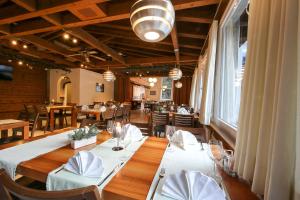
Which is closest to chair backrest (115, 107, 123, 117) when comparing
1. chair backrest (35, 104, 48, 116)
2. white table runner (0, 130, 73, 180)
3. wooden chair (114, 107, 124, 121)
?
wooden chair (114, 107, 124, 121)

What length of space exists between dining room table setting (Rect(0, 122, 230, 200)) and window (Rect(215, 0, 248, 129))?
1.12 metres

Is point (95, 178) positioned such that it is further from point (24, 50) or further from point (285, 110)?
point (24, 50)

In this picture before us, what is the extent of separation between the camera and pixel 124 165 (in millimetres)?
1083

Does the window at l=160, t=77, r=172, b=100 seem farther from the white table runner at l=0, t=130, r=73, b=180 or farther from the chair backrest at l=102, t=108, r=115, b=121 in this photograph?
the white table runner at l=0, t=130, r=73, b=180

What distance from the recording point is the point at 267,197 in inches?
27.0

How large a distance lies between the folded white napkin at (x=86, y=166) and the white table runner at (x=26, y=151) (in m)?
0.41

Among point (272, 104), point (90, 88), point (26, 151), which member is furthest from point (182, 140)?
point (90, 88)

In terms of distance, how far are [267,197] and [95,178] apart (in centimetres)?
84

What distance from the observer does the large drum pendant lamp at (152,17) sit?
3.87ft

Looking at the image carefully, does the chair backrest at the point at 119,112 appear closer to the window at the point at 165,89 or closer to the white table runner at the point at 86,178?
the white table runner at the point at 86,178

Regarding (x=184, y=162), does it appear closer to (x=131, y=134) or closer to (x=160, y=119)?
(x=131, y=134)

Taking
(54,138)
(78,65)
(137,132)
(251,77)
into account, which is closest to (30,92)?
(78,65)

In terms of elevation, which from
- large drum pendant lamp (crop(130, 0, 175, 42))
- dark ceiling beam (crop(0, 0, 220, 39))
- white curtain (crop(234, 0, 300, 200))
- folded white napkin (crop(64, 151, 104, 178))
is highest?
dark ceiling beam (crop(0, 0, 220, 39))

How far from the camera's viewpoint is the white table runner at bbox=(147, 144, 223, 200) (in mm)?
1029
